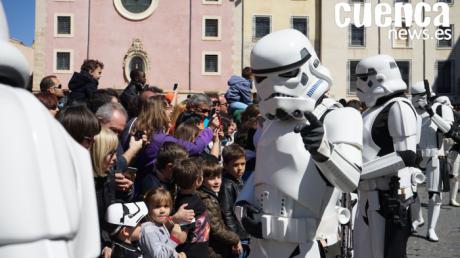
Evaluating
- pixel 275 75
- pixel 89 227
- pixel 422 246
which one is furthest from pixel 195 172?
pixel 422 246

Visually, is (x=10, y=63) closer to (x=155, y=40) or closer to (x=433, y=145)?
(x=433, y=145)

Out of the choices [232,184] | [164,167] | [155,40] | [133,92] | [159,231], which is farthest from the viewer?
[155,40]

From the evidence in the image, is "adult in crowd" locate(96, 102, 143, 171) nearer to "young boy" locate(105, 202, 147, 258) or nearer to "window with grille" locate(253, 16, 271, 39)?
"young boy" locate(105, 202, 147, 258)

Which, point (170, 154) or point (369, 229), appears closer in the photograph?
point (170, 154)

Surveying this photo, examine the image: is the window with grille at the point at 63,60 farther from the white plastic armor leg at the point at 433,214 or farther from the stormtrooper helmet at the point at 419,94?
the white plastic armor leg at the point at 433,214

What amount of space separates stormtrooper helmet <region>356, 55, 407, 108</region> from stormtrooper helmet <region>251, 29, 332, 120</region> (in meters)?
2.24

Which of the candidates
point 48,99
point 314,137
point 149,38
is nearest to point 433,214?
point 48,99

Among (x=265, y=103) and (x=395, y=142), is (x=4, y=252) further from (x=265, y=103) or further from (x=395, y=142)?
(x=395, y=142)

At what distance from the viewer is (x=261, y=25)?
39.2 metres

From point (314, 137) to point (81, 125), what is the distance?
119 cm

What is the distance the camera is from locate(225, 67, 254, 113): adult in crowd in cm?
791

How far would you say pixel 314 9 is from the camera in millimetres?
39281

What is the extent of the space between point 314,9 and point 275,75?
36933mm

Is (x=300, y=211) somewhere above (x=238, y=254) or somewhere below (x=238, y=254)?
above
